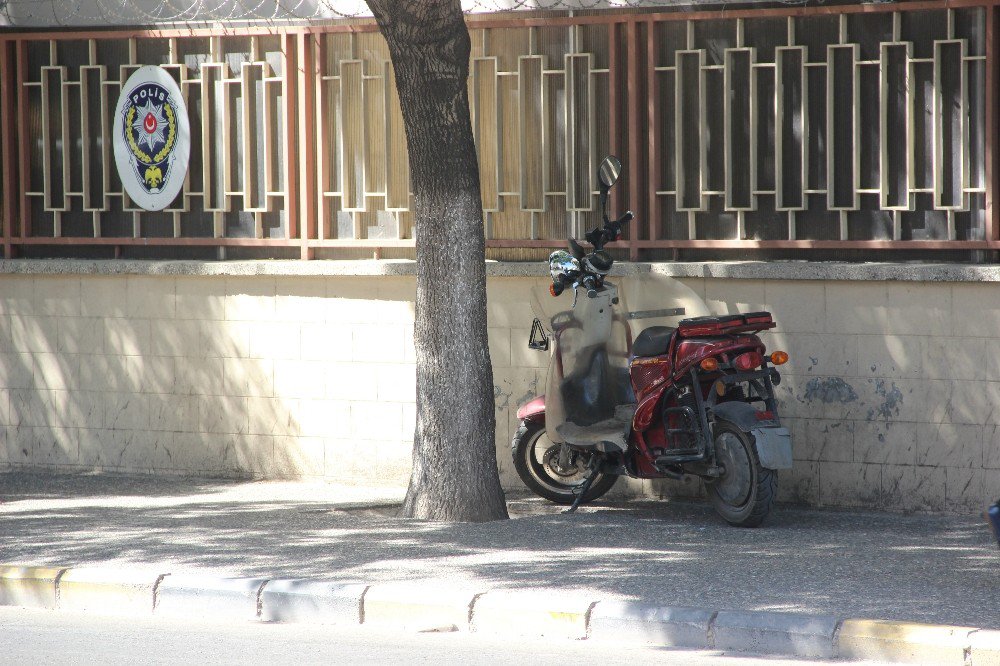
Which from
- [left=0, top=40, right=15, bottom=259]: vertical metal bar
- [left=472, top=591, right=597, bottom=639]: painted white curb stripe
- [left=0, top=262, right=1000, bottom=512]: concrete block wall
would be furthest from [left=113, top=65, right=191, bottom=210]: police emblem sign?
[left=472, top=591, right=597, bottom=639]: painted white curb stripe

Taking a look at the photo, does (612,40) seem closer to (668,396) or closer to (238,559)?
(668,396)

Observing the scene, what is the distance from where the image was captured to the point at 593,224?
34.3 feet

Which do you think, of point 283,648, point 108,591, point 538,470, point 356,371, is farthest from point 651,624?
point 356,371

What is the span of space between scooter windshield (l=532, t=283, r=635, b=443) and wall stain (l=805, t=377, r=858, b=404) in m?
1.27

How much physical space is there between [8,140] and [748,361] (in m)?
6.78

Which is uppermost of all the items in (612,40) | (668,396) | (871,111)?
(612,40)

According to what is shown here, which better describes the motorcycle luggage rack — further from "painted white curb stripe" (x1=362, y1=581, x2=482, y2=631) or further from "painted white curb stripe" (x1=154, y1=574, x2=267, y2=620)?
"painted white curb stripe" (x1=154, y1=574, x2=267, y2=620)

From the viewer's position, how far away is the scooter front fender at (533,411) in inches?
384

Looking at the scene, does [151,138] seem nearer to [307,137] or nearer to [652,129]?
[307,137]

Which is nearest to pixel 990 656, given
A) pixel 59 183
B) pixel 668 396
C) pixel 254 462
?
pixel 668 396

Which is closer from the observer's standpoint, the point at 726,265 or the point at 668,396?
the point at 668,396

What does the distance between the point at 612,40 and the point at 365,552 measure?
4255 millimetres

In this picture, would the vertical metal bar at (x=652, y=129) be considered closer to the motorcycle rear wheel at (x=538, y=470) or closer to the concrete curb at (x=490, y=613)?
the motorcycle rear wheel at (x=538, y=470)

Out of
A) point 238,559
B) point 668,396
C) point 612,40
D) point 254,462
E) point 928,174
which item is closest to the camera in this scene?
point 238,559
